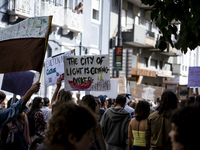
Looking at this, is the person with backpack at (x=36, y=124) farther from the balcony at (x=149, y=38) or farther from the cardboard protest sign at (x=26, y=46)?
the balcony at (x=149, y=38)

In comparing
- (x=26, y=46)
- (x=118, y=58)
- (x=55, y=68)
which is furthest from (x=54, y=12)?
(x=26, y=46)

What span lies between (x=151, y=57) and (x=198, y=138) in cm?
2885

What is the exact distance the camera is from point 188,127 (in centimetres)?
199

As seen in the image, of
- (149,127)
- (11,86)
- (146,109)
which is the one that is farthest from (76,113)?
(146,109)

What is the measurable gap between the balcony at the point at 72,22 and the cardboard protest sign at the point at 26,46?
12670mm

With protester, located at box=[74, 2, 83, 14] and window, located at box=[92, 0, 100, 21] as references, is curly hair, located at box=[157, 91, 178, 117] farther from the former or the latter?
window, located at box=[92, 0, 100, 21]

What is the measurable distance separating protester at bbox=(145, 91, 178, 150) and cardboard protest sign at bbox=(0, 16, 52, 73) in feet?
5.70

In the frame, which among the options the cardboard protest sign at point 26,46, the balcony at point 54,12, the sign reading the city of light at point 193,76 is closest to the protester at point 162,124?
the cardboard protest sign at point 26,46

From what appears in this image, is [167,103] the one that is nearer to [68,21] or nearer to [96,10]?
[68,21]

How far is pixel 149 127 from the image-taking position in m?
4.69

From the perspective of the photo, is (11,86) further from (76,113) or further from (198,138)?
(198,138)

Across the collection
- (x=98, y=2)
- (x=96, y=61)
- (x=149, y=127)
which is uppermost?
(x=98, y=2)

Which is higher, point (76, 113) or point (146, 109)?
point (76, 113)

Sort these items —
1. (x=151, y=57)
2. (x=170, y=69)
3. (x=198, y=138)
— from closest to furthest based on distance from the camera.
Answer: (x=198, y=138) → (x=151, y=57) → (x=170, y=69)
